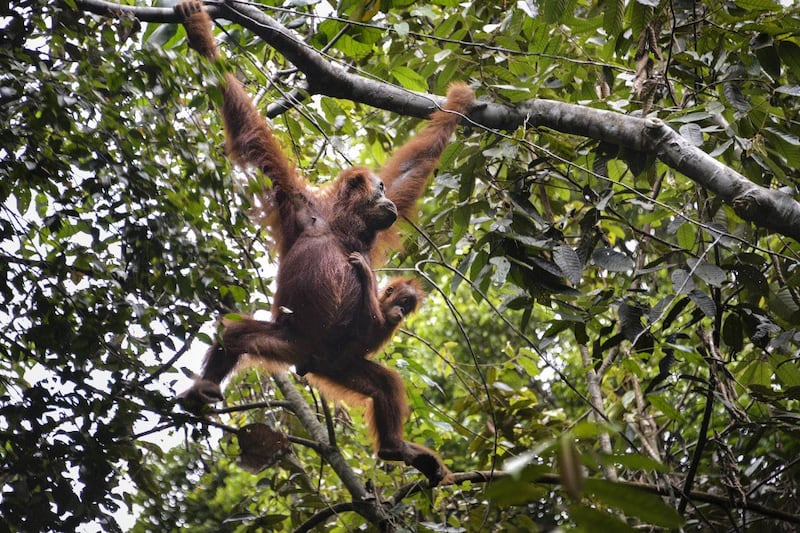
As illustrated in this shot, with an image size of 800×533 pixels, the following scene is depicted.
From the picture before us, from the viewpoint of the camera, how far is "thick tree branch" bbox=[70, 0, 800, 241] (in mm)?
3303

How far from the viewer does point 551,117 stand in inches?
158

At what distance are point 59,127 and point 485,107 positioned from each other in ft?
7.92

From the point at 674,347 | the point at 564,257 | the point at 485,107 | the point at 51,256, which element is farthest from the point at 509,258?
the point at 51,256

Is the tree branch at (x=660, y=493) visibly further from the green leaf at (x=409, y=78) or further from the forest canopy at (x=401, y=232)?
the green leaf at (x=409, y=78)

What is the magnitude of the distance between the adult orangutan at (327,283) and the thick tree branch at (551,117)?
19cm

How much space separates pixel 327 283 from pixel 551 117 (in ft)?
5.07

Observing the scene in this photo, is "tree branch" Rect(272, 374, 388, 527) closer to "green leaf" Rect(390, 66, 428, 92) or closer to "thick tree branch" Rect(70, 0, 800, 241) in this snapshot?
"thick tree branch" Rect(70, 0, 800, 241)

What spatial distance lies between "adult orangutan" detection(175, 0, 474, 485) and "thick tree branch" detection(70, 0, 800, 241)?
0.63 ft

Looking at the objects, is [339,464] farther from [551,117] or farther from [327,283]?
[551,117]

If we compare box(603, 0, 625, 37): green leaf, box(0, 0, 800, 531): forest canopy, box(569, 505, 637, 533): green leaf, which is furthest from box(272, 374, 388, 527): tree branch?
box(569, 505, 637, 533): green leaf

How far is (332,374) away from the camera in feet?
13.7

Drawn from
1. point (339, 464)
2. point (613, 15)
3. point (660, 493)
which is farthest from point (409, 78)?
point (660, 493)

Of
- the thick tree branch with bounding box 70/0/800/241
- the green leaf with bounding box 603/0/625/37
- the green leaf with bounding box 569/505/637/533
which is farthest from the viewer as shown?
the green leaf with bounding box 603/0/625/37

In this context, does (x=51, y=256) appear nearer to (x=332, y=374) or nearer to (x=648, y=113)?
(x=332, y=374)
